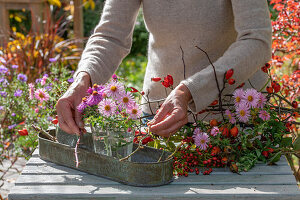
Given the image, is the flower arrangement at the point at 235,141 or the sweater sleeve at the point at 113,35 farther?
the sweater sleeve at the point at 113,35

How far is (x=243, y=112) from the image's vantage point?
135 cm

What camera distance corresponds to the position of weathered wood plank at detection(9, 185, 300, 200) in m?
1.13

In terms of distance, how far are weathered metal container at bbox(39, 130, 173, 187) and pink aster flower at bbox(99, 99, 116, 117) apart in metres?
0.14

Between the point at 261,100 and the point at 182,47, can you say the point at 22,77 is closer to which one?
the point at 182,47

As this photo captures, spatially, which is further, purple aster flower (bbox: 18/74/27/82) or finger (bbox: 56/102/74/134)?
purple aster flower (bbox: 18/74/27/82)

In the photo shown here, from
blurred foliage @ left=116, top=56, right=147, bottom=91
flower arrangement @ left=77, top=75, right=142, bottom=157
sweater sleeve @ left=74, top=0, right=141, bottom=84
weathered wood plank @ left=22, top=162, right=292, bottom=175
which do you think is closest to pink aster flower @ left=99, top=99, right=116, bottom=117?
flower arrangement @ left=77, top=75, right=142, bottom=157

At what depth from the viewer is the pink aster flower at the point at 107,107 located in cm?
125

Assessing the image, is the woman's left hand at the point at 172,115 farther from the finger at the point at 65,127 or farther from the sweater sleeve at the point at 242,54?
the finger at the point at 65,127

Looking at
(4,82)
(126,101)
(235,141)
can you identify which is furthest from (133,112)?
(4,82)

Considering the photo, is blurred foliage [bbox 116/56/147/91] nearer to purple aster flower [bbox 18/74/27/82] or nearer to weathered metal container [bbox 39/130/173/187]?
purple aster flower [bbox 18/74/27/82]

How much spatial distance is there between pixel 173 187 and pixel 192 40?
2.77 feet

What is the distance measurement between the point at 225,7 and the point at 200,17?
0.12m

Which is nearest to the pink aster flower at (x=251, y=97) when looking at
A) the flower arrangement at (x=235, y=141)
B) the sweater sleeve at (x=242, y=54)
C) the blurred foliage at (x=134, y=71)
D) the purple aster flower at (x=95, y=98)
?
the flower arrangement at (x=235, y=141)

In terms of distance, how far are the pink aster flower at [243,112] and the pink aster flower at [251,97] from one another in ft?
0.05
